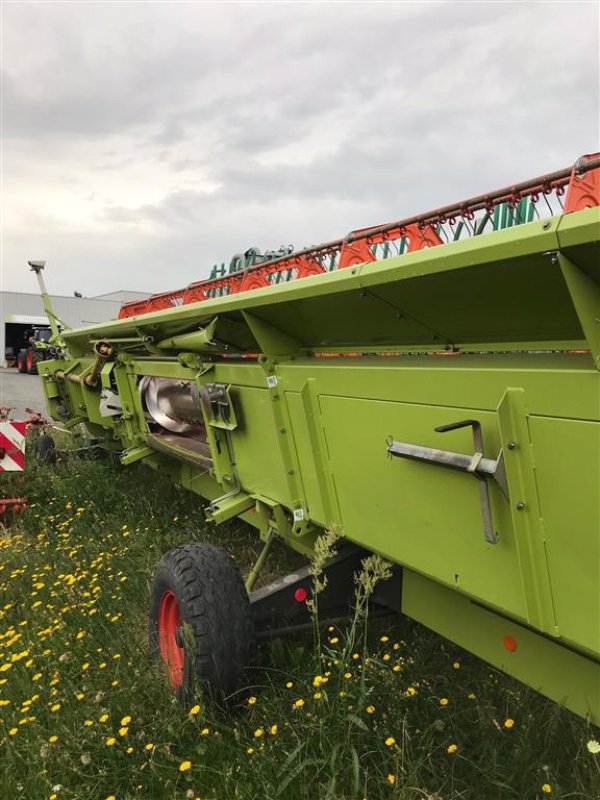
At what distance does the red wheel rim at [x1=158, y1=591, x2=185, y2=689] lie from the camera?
8.61 ft

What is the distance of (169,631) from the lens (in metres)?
2.73

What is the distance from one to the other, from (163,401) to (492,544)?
2.99m

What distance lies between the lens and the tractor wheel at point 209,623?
90.3 inches

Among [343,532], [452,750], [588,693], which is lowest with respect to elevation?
[452,750]

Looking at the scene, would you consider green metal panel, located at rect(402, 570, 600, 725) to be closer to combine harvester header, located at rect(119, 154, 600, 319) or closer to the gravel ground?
combine harvester header, located at rect(119, 154, 600, 319)

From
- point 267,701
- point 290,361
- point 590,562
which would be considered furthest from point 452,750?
point 290,361

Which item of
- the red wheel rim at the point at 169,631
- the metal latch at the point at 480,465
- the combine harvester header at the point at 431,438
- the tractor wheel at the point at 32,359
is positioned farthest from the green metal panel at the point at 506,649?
the tractor wheel at the point at 32,359

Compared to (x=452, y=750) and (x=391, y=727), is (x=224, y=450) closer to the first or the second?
(x=391, y=727)

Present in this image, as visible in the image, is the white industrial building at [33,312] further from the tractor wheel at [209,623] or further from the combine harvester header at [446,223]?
the tractor wheel at [209,623]

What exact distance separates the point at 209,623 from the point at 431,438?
3.98 feet

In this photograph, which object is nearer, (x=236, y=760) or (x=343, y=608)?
(x=236, y=760)

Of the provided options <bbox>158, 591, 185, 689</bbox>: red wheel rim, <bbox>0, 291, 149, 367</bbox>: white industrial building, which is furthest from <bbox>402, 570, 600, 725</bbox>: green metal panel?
<bbox>0, 291, 149, 367</bbox>: white industrial building

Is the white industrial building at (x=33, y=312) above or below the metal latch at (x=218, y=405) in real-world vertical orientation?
above

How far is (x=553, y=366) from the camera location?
4.62 feet
